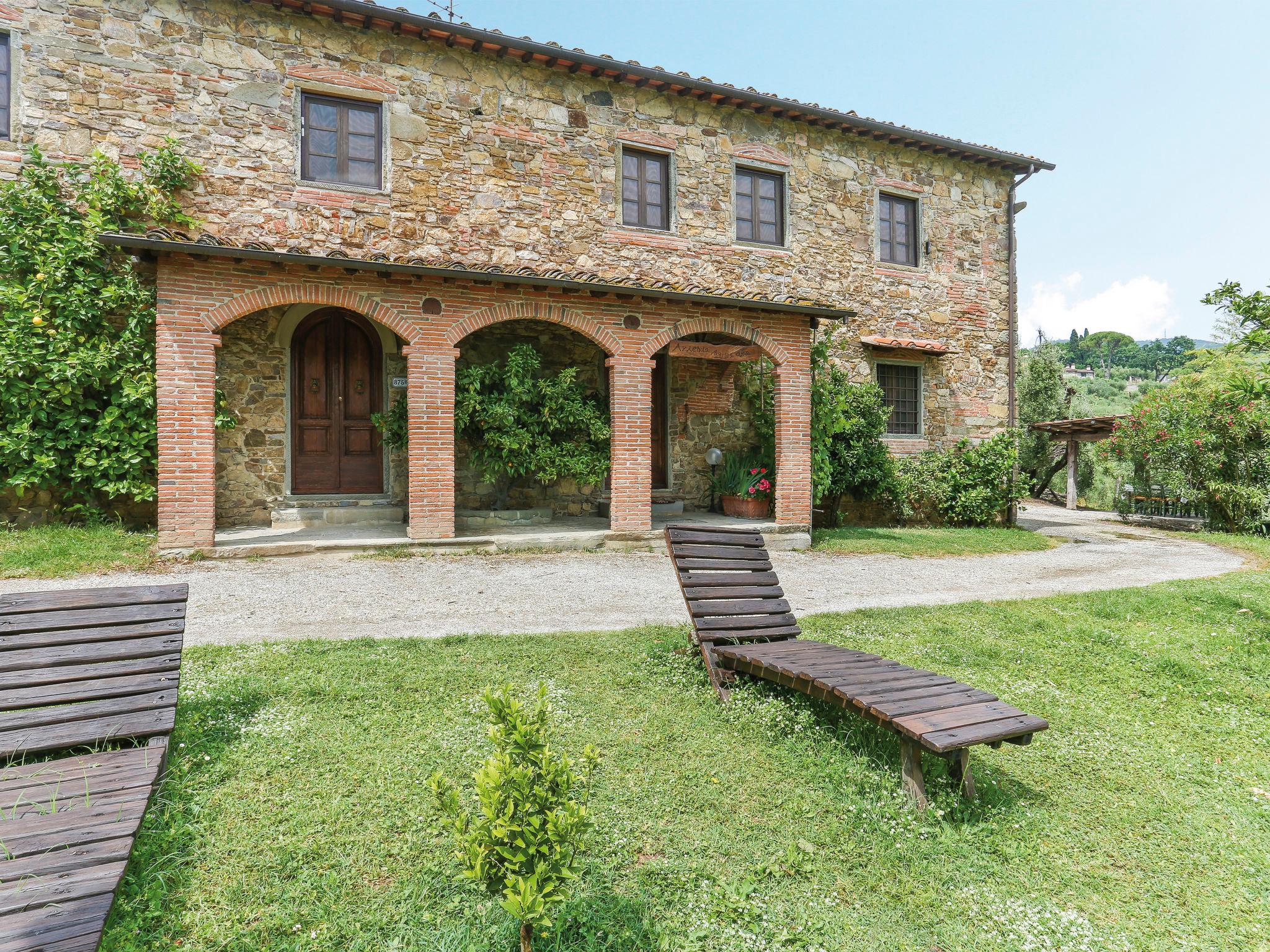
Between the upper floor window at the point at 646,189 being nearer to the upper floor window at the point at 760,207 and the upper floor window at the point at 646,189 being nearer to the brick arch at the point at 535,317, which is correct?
the upper floor window at the point at 760,207

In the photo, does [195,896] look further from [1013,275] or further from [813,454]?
[1013,275]

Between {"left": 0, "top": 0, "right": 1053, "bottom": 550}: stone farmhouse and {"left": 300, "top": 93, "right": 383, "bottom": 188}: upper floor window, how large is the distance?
3 centimetres

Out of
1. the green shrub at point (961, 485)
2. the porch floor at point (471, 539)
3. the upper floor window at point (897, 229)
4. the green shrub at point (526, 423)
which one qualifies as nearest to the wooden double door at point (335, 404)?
the porch floor at point (471, 539)

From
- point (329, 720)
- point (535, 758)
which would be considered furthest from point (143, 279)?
point (535, 758)

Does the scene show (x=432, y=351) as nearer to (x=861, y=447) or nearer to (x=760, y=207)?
(x=760, y=207)

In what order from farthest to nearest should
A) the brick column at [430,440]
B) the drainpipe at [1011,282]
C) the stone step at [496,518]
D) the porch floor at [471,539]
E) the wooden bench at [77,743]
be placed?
the drainpipe at [1011,282] < the stone step at [496,518] < the brick column at [430,440] < the porch floor at [471,539] < the wooden bench at [77,743]

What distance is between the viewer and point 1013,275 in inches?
525

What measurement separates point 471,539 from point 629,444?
232 cm

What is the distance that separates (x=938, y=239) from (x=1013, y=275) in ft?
6.24

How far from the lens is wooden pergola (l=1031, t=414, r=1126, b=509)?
16.0 metres

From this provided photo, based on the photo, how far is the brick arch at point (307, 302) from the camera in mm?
7090

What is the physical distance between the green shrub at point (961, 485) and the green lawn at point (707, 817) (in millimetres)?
7934

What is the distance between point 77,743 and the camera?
250 centimetres

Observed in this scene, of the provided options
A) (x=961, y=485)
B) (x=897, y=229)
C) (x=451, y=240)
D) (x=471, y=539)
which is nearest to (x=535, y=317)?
(x=451, y=240)
